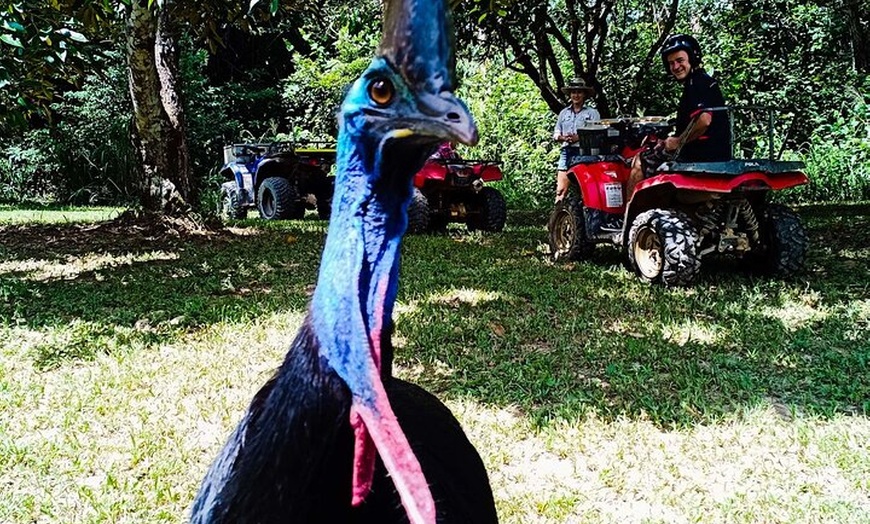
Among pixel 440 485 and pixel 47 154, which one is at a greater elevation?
pixel 47 154

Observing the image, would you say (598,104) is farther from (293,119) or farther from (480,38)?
(293,119)

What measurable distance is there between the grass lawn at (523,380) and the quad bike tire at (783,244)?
0.15m

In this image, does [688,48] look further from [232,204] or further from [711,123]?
[232,204]

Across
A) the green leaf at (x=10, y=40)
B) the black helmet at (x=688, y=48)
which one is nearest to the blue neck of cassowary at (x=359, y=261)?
the green leaf at (x=10, y=40)

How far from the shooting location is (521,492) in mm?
2965

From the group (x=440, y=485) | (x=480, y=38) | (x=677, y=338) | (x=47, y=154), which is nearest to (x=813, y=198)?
(x=480, y=38)

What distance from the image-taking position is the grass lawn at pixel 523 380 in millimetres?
2957

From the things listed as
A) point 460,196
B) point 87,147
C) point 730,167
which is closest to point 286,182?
point 460,196

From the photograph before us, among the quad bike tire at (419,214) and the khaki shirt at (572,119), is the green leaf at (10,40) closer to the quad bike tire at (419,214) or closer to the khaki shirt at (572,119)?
the quad bike tire at (419,214)

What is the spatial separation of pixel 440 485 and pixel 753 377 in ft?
9.64

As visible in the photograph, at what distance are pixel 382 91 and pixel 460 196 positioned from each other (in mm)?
8948

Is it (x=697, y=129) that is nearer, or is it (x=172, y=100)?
(x=697, y=129)

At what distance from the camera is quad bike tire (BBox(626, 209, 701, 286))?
5.91 m

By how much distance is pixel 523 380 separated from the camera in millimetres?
4031
